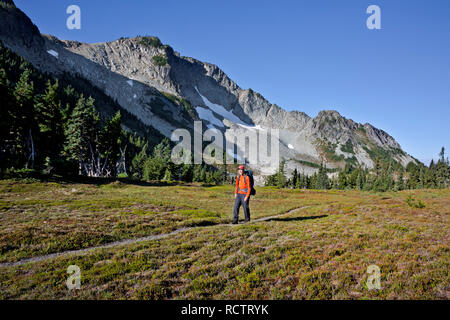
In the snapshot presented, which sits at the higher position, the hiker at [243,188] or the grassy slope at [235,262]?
the hiker at [243,188]

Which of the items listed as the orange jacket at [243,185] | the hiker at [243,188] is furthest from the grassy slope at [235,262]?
the orange jacket at [243,185]

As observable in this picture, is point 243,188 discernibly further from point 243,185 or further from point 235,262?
point 235,262

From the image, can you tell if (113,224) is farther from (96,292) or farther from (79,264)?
(96,292)

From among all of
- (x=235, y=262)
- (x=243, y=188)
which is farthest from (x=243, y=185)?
(x=235, y=262)

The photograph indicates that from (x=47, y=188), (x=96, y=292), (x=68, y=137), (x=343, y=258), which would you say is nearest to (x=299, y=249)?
(x=343, y=258)

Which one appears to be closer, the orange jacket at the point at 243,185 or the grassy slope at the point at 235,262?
the grassy slope at the point at 235,262

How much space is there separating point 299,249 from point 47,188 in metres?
42.5

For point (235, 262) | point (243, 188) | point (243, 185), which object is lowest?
point (235, 262)

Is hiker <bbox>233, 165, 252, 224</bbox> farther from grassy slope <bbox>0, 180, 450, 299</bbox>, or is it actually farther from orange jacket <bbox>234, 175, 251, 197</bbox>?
grassy slope <bbox>0, 180, 450, 299</bbox>

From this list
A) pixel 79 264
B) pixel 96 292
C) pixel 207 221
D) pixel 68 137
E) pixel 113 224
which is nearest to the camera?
pixel 96 292

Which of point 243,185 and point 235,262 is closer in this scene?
point 235,262

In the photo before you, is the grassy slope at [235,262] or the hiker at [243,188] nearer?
the grassy slope at [235,262]

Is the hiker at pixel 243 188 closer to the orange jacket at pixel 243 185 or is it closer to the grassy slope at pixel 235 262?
the orange jacket at pixel 243 185

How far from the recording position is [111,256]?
33.8ft
